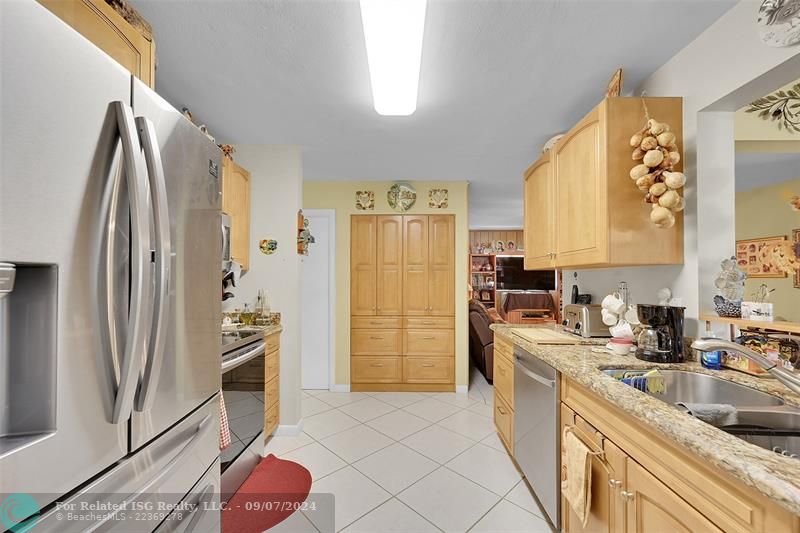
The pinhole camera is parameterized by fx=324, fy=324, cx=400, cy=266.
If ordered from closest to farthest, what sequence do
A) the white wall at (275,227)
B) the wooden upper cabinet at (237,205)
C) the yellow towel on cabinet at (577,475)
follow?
the yellow towel on cabinet at (577,475)
the wooden upper cabinet at (237,205)
the white wall at (275,227)

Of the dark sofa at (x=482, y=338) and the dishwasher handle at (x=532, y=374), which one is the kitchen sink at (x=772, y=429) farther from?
the dark sofa at (x=482, y=338)

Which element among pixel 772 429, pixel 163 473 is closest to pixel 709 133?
pixel 772 429

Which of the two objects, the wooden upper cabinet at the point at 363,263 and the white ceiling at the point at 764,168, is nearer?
the white ceiling at the point at 764,168

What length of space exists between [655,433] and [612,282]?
59.6 inches

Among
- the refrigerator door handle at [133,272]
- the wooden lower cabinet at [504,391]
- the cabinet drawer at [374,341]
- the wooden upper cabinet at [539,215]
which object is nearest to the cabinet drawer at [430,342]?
the cabinet drawer at [374,341]

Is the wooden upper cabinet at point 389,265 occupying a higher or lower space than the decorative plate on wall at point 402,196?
lower

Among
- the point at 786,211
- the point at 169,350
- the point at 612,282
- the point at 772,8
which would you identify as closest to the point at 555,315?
the point at 786,211

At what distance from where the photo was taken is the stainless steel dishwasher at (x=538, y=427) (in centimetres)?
163

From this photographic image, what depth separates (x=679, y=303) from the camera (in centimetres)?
165

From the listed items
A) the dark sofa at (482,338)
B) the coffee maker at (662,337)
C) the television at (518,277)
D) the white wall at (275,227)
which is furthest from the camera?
the television at (518,277)

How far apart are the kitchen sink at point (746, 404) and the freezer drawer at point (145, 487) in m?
1.64

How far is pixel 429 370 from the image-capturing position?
3854mm

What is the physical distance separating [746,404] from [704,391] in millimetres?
146

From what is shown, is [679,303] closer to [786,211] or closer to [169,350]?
[169,350]
